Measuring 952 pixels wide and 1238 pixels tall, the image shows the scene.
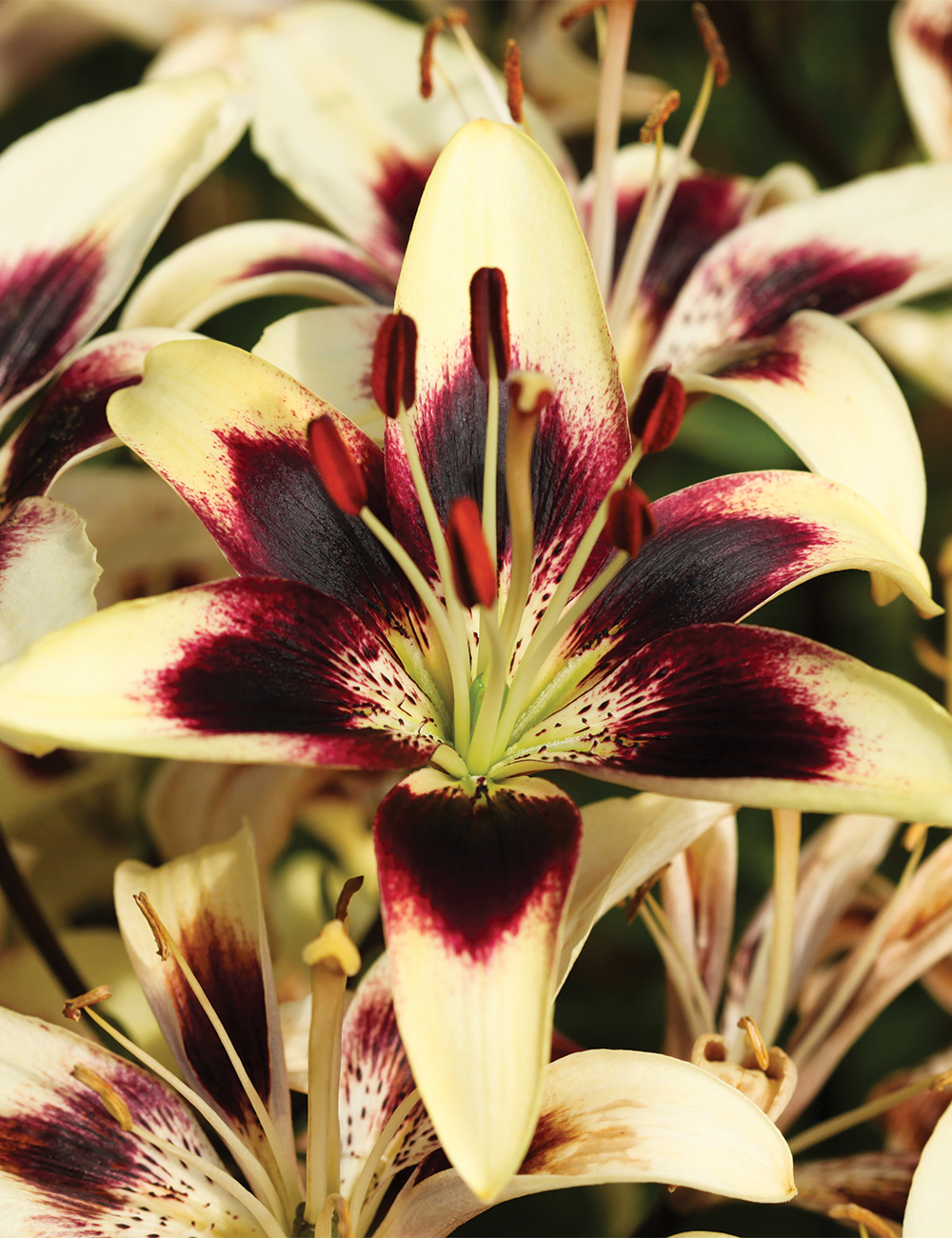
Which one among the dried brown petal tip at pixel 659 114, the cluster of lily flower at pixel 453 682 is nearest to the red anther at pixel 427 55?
the cluster of lily flower at pixel 453 682

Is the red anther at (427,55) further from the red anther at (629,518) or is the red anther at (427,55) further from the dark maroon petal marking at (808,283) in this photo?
the red anther at (629,518)

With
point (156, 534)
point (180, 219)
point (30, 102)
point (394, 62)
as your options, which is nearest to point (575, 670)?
point (156, 534)

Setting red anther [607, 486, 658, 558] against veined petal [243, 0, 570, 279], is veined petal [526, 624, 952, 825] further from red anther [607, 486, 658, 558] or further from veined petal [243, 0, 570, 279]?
veined petal [243, 0, 570, 279]

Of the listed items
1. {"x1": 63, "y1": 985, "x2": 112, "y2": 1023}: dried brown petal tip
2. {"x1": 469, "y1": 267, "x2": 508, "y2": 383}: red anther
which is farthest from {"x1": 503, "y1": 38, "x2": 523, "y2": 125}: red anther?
{"x1": 63, "y1": 985, "x2": 112, "y2": 1023}: dried brown petal tip

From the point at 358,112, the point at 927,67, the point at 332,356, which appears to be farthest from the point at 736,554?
the point at 927,67

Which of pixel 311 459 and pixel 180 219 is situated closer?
pixel 311 459

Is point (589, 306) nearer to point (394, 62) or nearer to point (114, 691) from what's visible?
point (114, 691)

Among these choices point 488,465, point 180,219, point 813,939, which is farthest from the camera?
point 180,219
